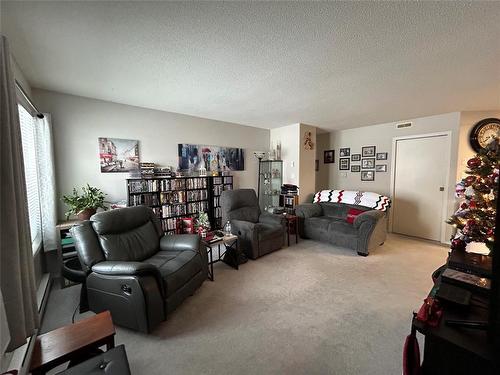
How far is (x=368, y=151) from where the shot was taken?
4.75m

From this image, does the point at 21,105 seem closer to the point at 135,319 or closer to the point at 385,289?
the point at 135,319

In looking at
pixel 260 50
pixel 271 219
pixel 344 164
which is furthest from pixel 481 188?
pixel 344 164

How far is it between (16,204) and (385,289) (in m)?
3.27

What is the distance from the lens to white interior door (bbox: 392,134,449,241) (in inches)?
152

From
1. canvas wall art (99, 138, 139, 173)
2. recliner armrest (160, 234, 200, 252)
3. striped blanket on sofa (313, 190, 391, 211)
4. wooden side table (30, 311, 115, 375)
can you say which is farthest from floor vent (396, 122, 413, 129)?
wooden side table (30, 311, 115, 375)

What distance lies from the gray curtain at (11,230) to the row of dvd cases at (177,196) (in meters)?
2.01

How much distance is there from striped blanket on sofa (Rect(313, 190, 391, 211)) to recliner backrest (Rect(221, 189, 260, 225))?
165 cm

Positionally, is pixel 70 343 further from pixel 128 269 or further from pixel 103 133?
pixel 103 133

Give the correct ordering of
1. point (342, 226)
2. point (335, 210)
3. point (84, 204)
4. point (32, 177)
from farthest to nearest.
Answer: point (335, 210), point (342, 226), point (84, 204), point (32, 177)

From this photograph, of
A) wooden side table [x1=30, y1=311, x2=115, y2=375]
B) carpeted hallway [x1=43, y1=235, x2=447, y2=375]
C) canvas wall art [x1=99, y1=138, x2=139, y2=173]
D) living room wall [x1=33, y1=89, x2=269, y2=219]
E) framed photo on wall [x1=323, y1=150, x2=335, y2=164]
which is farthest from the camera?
framed photo on wall [x1=323, y1=150, x2=335, y2=164]

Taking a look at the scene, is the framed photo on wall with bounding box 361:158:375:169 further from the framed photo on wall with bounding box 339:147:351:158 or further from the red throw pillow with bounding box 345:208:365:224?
the red throw pillow with bounding box 345:208:365:224

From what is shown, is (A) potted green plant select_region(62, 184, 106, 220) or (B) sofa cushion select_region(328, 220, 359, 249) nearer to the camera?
(A) potted green plant select_region(62, 184, 106, 220)

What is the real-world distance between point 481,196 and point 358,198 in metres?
2.57

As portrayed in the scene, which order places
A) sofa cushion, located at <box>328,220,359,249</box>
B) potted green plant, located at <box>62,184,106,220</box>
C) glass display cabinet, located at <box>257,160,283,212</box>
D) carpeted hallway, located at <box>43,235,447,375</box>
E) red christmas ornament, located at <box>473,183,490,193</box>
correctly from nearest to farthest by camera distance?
carpeted hallway, located at <box>43,235,447,375</box> < red christmas ornament, located at <box>473,183,490,193</box> < potted green plant, located at <box>62,184,106,220</box> < sofa cushion, located at <box>328,220,359,249</box> < glass display cabinet, located at <box>257,160,283,212</box>
